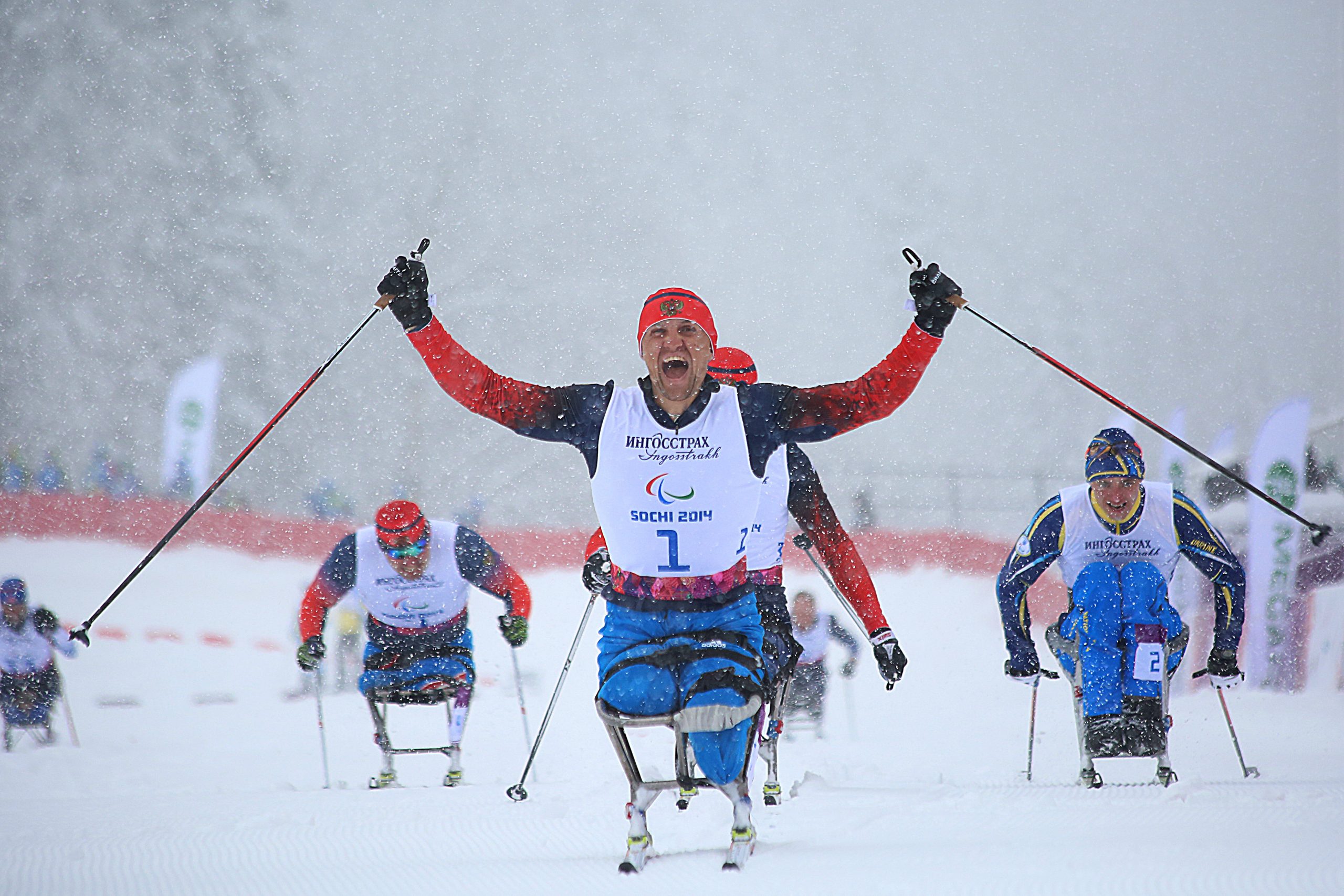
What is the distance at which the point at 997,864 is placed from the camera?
9.22ft

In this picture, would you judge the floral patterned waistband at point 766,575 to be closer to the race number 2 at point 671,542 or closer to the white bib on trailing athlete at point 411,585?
the race number 2 at point 671,542

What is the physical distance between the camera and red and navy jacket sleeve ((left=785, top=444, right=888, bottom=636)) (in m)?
4.53

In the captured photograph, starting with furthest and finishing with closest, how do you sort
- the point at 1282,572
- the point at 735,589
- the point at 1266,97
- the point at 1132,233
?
the point at 1266,97 → the point at 1132,233 → the point at 1282,572 → the point at 735,589

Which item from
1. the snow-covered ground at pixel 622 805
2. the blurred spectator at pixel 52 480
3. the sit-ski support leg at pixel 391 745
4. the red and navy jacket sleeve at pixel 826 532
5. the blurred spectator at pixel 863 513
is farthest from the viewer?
the blurred spectator at pixel 52 480

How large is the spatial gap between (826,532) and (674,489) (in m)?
1.66

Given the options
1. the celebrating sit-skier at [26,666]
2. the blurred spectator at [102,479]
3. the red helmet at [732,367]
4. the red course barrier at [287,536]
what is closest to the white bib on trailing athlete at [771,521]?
the red helmet at [732,367]

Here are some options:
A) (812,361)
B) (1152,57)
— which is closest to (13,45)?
(812,361)

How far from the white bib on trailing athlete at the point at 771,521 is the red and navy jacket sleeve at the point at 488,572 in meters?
2.28

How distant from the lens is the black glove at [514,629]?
6.59 meters

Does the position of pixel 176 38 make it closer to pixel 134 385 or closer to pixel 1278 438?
pixel 134 385

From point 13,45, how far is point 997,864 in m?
49.5

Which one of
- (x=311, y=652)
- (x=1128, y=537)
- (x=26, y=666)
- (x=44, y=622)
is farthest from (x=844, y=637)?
(x=26, y=666)

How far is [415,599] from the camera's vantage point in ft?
21.6

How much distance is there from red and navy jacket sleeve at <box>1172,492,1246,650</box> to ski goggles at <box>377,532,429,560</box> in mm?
3834
